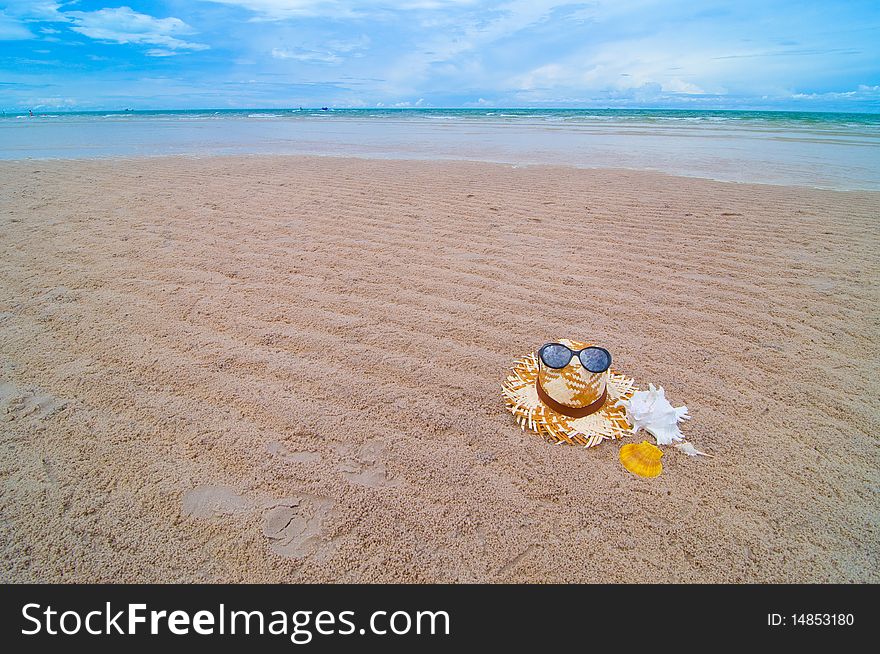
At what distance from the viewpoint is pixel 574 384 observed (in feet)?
6.68

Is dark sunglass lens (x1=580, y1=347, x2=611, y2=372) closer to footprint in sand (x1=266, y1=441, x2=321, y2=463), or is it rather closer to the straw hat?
the straw hat

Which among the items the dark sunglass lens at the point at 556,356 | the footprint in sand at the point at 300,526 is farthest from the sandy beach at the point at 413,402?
the dark sunglass lens at the point at 556,356

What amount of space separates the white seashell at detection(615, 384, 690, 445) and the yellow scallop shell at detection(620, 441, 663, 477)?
0.09 m

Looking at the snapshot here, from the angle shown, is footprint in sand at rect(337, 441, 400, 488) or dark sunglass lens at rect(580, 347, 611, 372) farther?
dark sunglass lens at rect(580, 347, 611, 372)

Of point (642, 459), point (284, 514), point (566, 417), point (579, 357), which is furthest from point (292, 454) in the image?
point (642, 459)

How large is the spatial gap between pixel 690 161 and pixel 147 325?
10856mm

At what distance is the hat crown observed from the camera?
2.00m

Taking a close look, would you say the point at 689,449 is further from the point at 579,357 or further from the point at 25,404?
the point at 25,404

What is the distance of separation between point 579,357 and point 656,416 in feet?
1.42

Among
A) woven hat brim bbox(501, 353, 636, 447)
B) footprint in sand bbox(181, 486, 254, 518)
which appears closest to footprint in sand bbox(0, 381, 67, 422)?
footprint in sand bbox(181, 486, 254, 518)

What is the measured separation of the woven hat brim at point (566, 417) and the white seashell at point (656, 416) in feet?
0.18

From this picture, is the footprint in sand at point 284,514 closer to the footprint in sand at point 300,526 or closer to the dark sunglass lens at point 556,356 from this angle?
the footprint in sand at point 300,526

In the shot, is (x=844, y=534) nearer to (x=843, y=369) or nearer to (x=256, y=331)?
(x=843, y=369)

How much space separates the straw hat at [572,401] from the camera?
77.8 inches
